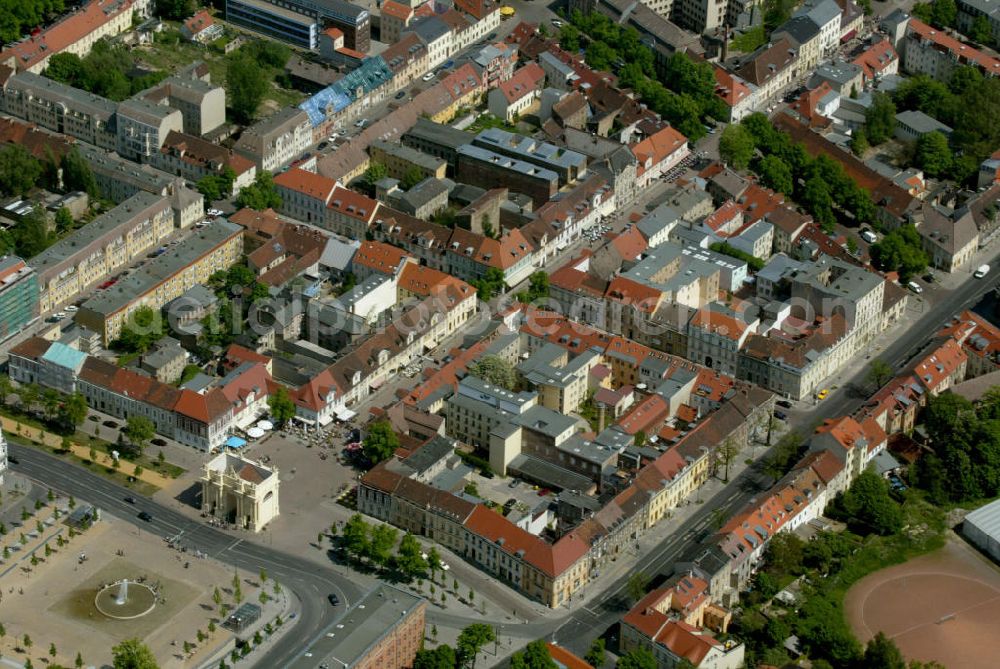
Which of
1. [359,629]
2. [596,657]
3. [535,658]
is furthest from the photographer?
[596,657]

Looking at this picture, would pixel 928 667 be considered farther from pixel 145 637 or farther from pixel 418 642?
pixel 145 637

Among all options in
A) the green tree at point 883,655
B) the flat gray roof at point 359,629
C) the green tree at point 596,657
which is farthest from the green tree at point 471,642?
the green tree at point 883,655

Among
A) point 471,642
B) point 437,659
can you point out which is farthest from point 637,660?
point 437,659

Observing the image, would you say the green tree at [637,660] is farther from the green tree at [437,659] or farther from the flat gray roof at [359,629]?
the flat gray roof at [359,629]

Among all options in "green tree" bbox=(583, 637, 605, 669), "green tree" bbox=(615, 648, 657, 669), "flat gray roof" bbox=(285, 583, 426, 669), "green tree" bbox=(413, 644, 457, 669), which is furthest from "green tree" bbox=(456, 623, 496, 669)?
"green tree" bbox=(615, 648, 657, 669)

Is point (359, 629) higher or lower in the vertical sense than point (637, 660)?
higher

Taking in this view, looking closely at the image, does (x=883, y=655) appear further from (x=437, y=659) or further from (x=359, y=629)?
(x=359, y=629)
